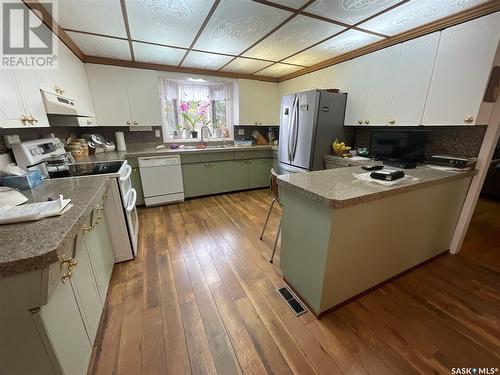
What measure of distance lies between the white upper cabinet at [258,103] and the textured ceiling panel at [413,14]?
2231 mm

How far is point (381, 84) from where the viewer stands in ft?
7.69

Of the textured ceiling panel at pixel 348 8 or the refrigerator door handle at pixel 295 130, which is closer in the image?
the textured ceiling panel at pixel 348 8

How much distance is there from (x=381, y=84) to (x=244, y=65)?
6.39 feet

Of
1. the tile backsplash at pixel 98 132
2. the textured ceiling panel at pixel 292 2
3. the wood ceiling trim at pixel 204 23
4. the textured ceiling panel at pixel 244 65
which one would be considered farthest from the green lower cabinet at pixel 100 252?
the textured ceiling panel at pixel 244 65

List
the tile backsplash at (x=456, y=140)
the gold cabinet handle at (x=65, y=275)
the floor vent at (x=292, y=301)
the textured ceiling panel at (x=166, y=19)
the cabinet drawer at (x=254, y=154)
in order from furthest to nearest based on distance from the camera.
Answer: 1. the cabinet drawer at (x=254, y=154)
2. the tile backsplash at (x=456, y=140)
3. the textured ceiling panel at (x=166, y=19)
4. the floor vent at (x=292, y=301)
5. the gold cabinet handle at (x=65, y=275)

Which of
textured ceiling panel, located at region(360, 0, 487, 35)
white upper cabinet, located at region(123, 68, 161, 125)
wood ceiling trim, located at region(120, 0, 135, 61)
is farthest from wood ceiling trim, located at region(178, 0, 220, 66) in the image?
textured ceiling panel, located at region(360, 0, 487, 35)

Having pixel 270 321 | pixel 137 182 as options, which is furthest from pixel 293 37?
pixel 137 182

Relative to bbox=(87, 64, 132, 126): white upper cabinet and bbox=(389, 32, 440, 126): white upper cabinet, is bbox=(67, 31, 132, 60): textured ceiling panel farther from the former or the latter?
bbox=(389, 32, 440, 126): white upper cabinet

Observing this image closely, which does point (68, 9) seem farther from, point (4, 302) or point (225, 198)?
point (225, 198)

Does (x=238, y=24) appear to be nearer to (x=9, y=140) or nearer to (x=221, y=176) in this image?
(x=9, y=140)

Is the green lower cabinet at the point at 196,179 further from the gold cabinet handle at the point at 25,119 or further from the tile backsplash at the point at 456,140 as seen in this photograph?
the tile backsplash at the point at 456,140

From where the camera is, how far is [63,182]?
4.99ft

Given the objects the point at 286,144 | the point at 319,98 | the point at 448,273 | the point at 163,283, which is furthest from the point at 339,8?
the point at 163,283

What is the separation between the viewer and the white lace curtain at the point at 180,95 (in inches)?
143
